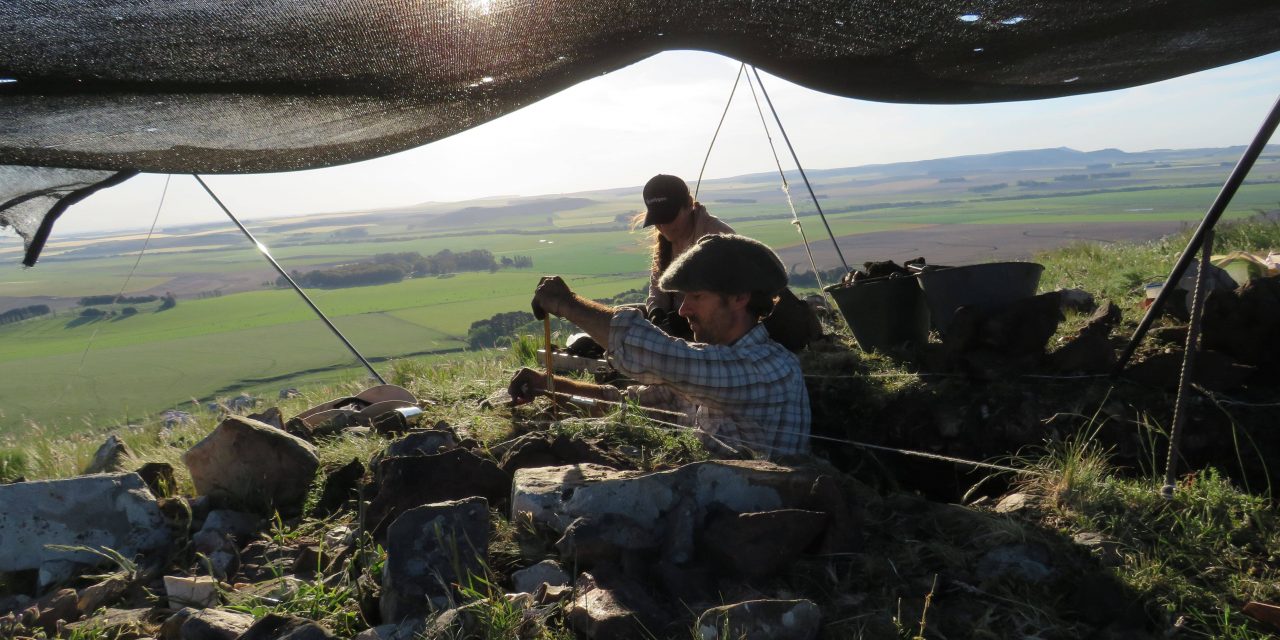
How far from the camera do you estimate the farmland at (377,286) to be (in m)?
18.9

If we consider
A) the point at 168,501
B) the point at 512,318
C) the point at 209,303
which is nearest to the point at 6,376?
the point at 209,303

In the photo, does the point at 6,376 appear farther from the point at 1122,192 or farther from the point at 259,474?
the point at 1122,192

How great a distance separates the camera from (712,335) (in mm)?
3424

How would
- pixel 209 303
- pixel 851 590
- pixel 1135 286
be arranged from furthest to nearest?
pixel 209 303
pixel 1135 286
pixel 851 590

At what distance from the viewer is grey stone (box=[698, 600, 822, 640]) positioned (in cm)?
197

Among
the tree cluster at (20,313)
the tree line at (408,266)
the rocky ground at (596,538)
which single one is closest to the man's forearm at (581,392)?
the rocky ground at (596,538)

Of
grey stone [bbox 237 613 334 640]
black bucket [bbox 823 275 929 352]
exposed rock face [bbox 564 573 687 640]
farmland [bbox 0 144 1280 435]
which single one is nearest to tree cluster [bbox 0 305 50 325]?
farmland [bbox 0 144 1280 435]

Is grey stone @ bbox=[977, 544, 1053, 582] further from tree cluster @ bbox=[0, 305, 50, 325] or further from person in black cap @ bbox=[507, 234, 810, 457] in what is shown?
tree cluster @ bbox=[0, 305, 50, 325]

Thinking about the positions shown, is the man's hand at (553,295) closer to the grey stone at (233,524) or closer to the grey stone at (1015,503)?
the grey stone at (233,524)

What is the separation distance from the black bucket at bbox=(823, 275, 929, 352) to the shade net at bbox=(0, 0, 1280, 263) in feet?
4.03

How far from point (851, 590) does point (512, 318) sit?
17.3 meters

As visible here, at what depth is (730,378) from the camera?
10.5ft

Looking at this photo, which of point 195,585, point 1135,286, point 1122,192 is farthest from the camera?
point 1122,192

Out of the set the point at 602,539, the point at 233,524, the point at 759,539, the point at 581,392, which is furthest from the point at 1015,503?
the point at 233,524
